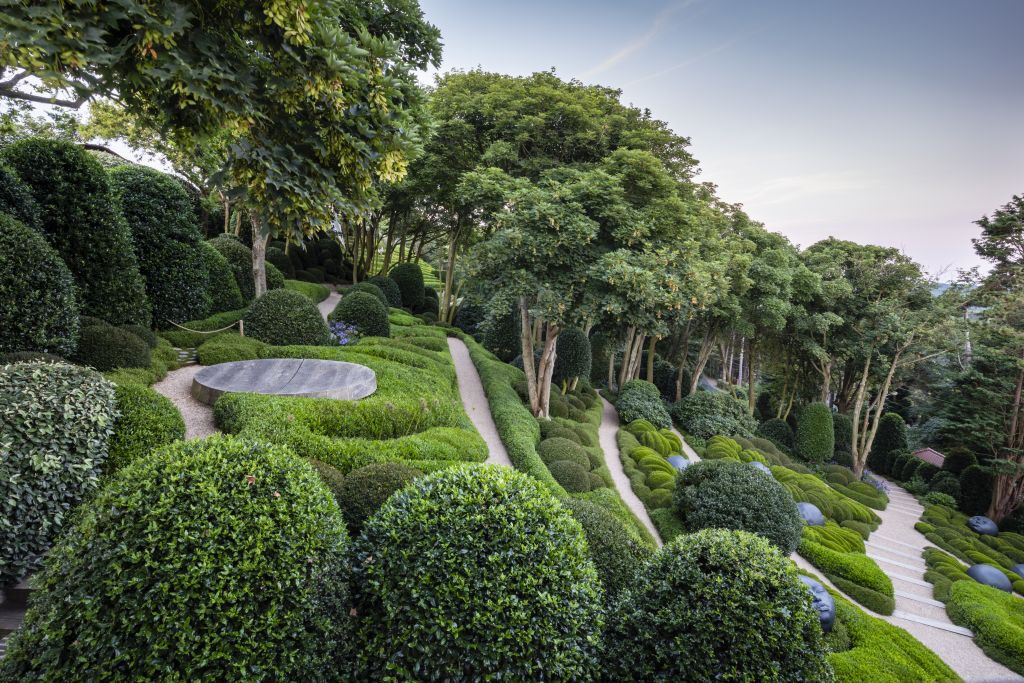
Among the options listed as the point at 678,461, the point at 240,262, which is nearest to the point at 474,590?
the point at 678,461

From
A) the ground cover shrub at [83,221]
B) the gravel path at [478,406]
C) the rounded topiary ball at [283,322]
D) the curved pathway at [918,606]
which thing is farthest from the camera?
the rounded topiary ball at [283,322]

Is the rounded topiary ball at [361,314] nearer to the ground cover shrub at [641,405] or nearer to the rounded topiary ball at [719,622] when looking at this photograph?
the ground cover shrub at [641,405]

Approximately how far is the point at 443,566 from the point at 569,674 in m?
1.35

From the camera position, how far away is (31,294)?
6.07 m

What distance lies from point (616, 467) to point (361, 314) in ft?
31.2

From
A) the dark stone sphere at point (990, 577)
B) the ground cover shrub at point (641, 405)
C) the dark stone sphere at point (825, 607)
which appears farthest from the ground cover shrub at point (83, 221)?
the dark stone sphere at point (990, 577)

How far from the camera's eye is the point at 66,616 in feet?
9.21

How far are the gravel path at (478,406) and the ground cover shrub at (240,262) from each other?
7897 millimetres

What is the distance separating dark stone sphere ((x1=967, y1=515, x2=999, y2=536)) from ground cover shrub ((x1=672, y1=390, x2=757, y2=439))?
328 inches

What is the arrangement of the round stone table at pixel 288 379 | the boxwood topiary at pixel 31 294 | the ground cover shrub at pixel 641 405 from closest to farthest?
the boxwood topiary at pixel 31 294, the round stone table at pixel 288 379, the ground cover shrub at pixel 641 405

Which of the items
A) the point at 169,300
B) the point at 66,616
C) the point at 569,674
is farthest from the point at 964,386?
the point at 169,300

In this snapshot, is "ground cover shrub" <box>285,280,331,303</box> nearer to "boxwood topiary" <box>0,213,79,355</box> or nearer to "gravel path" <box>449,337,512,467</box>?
"gravel path" <box>449,337,512,467</box>

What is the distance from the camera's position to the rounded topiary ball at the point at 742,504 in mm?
9570

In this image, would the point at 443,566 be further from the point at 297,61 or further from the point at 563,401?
the point at 563,401
